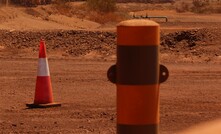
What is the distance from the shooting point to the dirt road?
943cm

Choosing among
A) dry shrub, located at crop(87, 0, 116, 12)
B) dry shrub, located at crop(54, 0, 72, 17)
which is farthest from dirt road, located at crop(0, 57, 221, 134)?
dry shrub, located at crop(87, 0, 116, 12)

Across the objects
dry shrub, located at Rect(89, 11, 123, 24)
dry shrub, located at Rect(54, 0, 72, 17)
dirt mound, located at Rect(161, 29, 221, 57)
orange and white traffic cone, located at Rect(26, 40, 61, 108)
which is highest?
orange and white traffic cone, located at Rect(26, 40, 61, 108)

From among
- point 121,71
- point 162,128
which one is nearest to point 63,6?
point 162,128

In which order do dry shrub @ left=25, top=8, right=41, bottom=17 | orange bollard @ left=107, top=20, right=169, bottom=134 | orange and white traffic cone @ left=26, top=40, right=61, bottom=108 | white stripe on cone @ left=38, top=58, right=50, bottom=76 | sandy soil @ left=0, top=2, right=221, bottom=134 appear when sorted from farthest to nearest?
dry shrub @ left=25, top=8, right=41, bottom=17 < white stripe on cone @ left=38, top=58, right=50, bottom=76 < orange and white traffic cone @ left=26, top=40, right=61, bottom=108 < sandy soil @ left=0, top=2, right=221, bottom=134 < orange bollard @ left=107, top=20, right=169, bottom=134

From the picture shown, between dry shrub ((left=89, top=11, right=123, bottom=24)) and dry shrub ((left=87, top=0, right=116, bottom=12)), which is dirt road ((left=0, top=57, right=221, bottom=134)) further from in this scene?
dry shrub ((left=87, top=0, right=116, bottom=12))

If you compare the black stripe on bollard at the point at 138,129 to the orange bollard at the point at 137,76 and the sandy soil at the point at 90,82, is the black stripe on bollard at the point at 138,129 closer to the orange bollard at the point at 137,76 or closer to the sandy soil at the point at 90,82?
the orange bollard at the point at 137,76

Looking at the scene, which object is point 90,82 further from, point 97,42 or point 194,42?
point 194,42

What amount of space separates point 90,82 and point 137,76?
9.31m

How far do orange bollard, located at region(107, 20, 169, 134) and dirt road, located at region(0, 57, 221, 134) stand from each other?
3.49 meters

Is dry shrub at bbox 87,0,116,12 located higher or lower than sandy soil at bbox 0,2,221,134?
lower

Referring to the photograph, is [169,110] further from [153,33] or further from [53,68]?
[53,68]

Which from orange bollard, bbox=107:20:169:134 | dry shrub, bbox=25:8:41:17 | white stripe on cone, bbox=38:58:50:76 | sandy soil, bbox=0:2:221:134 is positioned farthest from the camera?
dry shrub, bbox=25:8:41:17

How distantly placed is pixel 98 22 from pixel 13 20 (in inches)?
634

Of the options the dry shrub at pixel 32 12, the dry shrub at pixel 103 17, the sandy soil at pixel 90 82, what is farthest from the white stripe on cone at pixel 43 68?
the dry shrub at pixel 103 17
